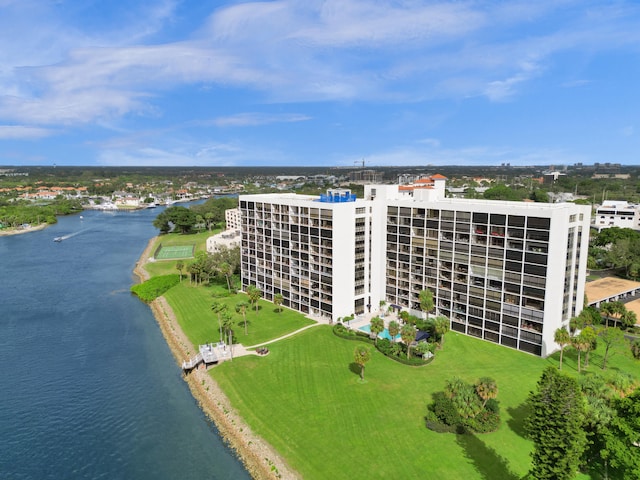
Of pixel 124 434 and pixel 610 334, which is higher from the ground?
pixel 610 334

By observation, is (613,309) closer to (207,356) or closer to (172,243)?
(207,356)


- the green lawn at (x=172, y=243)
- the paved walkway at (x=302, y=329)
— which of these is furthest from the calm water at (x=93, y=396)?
the green lawn at (x=172, y=243)

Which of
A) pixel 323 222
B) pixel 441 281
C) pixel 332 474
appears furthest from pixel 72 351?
pixel 441 281

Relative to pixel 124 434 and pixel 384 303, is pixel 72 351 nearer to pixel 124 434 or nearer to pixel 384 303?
pixel 124 434

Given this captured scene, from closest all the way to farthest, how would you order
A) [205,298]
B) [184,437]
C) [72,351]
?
[184,437] < [72,351] < [205,298]

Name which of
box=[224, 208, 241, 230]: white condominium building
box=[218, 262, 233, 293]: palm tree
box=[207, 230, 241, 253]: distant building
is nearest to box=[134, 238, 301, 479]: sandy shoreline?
box=[218, 262, 233, 293]: palm tree

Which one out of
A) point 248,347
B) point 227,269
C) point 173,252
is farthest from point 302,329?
point 173,252

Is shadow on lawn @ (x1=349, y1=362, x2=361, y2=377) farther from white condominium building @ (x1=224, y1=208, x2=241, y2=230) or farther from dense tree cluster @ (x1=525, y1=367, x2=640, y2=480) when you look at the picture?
white condominium building @ (x1=224, y1=208, x2=241, y2=230)
